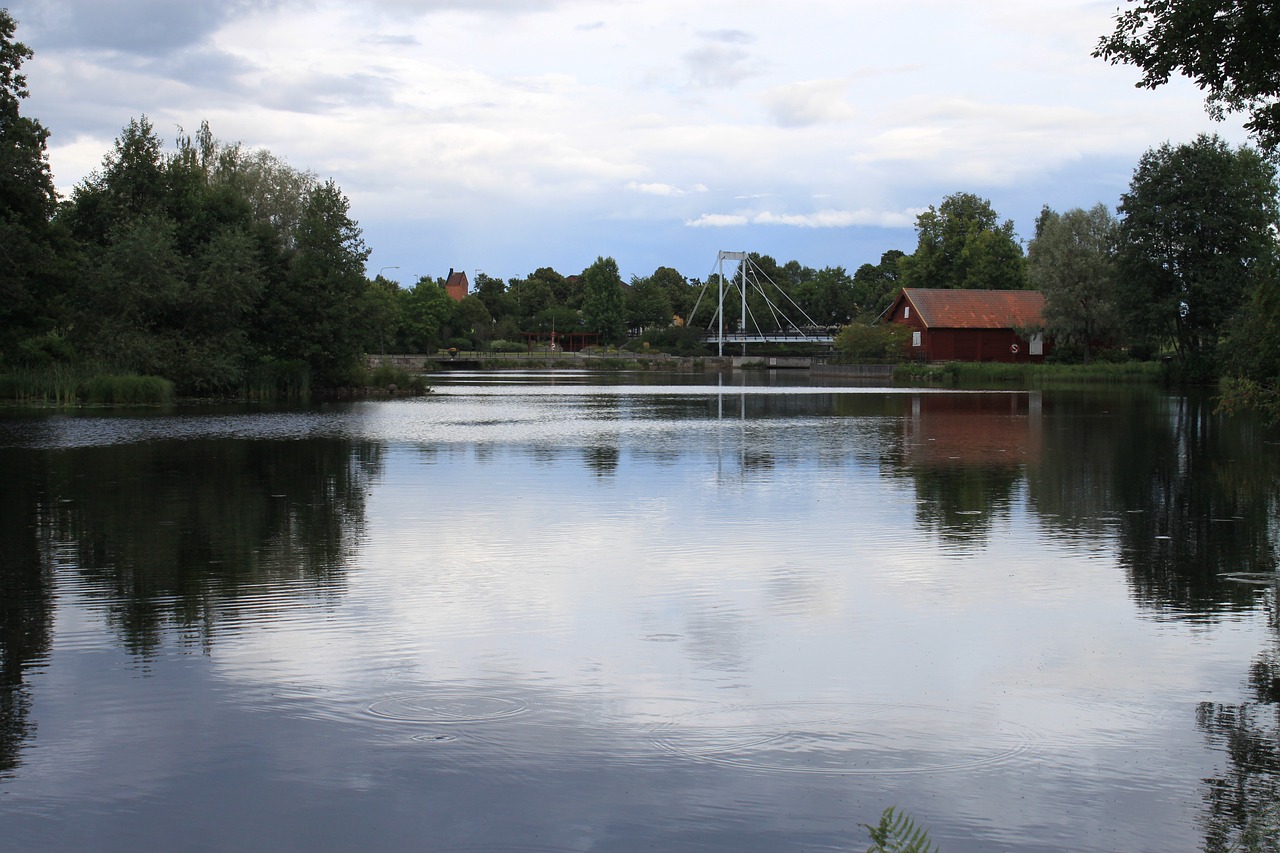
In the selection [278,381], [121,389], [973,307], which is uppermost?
[973,307]

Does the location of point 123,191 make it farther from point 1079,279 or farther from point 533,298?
point 533,298

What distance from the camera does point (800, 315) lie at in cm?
14175

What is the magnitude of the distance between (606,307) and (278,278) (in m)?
93.4

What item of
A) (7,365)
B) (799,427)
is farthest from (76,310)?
(799,427)

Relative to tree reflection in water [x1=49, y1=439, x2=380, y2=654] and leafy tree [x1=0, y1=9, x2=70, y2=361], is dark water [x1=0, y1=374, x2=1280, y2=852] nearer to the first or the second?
tree reflection in water [x1=49, y1=439, x2=380, y2=654]

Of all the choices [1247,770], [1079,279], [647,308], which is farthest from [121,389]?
[647,308]

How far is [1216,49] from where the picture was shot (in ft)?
42.3

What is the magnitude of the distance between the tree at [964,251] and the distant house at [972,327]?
1032 centimetres

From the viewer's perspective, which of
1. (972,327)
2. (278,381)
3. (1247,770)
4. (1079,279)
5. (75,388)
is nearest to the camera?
(1247,770)

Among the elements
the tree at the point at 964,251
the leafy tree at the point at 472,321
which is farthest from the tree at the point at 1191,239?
the leafy tree at the point at 472,321

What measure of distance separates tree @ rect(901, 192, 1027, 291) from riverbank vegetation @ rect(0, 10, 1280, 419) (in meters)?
13.3

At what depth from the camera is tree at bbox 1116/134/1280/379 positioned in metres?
57.9

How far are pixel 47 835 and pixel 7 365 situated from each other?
140 ft

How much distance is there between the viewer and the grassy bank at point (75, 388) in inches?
1577
